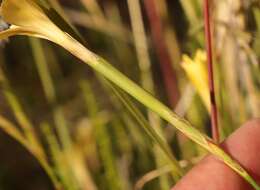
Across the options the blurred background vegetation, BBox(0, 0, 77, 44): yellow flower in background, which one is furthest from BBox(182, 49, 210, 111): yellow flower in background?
BBox(0, 0, 77, 44): yellow flower in background

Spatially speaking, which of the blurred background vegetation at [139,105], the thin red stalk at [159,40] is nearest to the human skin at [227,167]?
the blurred background vegetation at [139,105]

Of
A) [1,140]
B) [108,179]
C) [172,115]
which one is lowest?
[1,140]

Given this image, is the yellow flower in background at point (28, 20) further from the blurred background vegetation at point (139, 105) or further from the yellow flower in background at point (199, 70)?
the yellow flower in background at point (199, 70)

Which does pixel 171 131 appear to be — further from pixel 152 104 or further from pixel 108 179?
pixel 152 104

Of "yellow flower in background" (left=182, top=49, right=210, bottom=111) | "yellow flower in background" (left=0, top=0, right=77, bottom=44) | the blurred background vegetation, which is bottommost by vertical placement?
the blurred background vegetation

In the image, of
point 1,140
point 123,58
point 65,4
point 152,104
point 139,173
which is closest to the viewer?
point 152,104

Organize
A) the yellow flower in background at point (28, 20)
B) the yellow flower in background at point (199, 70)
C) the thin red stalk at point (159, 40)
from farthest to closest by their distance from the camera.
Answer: the thin red stalk at point (159, 40)
the yellow flower in background at point (199, 70)
the yellow flower in background at point (28, 20)

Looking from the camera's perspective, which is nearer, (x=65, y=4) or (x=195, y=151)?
(x=195, y=151)

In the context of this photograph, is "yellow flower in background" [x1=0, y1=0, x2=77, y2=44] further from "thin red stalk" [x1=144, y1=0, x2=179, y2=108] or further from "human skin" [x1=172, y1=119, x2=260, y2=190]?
"thin red stalk" [x1=144, y1=0, x2=179, y2=108]

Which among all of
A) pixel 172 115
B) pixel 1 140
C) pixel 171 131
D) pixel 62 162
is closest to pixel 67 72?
pixel 1 140
